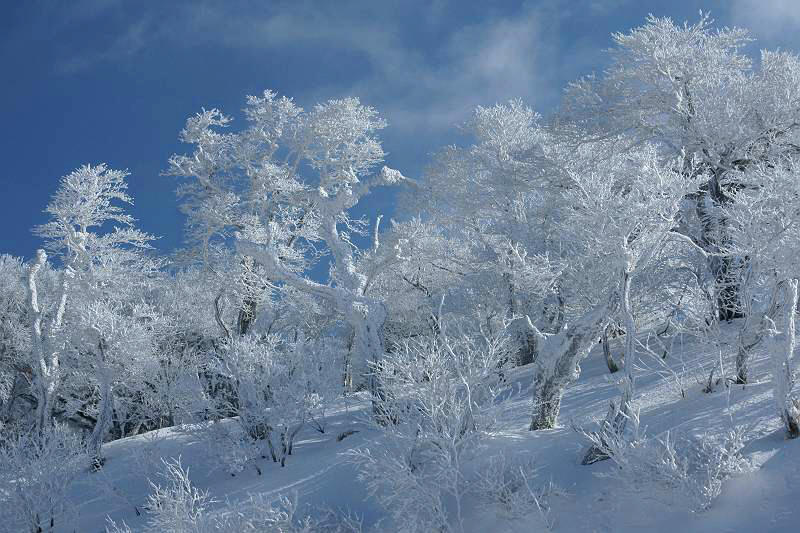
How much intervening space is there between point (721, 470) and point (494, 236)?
1366 cm

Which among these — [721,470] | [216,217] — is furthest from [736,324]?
[216,217]

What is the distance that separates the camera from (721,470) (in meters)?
8.08

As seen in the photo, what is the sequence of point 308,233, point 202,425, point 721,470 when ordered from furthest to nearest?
1. point 308,233
2. point 202,425
3. point 721,470

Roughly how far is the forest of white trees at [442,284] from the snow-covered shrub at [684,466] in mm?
58

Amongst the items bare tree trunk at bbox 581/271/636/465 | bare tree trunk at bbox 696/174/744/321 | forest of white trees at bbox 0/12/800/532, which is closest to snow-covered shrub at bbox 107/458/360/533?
forest of white trees at bbox 0/12/800/532

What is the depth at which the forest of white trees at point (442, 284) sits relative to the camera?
979 centimetres

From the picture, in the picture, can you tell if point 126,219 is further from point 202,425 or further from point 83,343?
point 202,425

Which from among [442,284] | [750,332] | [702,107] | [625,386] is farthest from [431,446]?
[442,284]

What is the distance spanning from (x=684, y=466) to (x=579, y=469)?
1.96 meters

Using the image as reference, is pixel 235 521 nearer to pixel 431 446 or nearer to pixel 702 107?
pixel 431 446

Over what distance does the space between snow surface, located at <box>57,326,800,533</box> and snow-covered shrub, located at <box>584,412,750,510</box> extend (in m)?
0.12

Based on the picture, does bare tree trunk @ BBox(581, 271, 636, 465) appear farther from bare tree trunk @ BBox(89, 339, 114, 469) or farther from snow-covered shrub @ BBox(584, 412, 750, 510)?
bare tree trunk @ BBox(89, 339, 114, 469)

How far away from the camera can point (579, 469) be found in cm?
970

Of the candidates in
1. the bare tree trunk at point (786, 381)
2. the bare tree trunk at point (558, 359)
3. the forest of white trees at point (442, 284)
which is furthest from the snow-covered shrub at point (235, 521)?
the bare tree trunk at point (786, 381)
